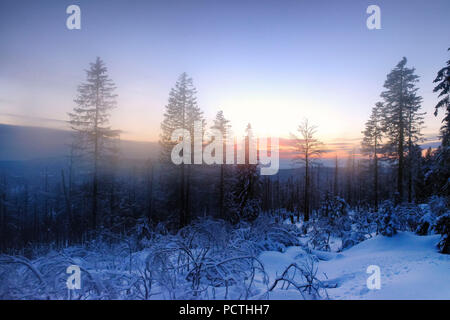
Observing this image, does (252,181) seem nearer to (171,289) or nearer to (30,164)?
(171,289)

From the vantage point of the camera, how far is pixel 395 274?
376cm

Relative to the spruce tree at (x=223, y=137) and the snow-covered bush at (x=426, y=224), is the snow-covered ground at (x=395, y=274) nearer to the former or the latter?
the snow-covered bush at (x=426, y=224)

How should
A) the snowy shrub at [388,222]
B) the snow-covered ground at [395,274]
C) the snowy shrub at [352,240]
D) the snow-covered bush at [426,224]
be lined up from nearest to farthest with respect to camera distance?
the snow-covered ground at [395,274], the snow-covered bush at [426,224], the snowy shrub at [388,222], the snowy shrub at [352,240]

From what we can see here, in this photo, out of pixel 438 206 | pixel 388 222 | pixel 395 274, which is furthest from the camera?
pixel 388 222

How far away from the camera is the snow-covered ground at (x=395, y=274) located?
2.96 metres

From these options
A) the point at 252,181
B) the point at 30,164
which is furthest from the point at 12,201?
the point at 30,164

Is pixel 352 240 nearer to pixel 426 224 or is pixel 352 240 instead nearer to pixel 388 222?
pixel 388 222

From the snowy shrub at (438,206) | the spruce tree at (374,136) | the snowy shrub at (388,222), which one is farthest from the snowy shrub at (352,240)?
the spruce tree at (374,136)

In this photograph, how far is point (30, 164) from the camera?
78.6 m

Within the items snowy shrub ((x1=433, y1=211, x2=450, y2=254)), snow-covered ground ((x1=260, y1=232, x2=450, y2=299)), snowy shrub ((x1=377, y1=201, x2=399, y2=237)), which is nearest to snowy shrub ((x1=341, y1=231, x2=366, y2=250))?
snowy shrub ((x1=377, y1=201, x2=399, y2=237))

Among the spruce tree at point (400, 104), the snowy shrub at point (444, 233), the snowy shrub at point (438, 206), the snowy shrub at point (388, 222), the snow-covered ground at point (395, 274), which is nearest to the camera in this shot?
the snow-covered ground at point (395, 274)

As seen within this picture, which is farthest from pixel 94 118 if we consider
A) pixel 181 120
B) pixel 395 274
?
pixel 395 274

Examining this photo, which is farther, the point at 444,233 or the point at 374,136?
the point at 374,136

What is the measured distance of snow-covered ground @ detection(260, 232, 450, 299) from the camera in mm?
2965
